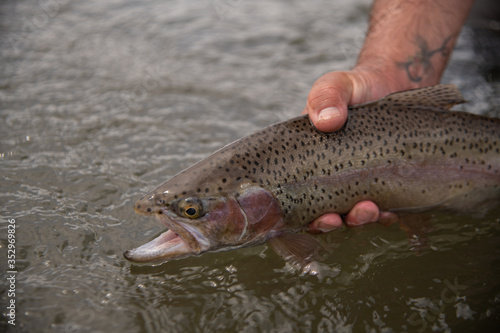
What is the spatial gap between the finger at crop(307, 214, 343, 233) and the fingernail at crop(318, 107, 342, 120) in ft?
2.69

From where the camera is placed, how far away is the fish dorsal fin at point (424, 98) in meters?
3.78

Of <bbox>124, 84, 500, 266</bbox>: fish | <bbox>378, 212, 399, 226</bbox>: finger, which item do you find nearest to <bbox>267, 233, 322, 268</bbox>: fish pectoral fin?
<bbox>124, 84, 500, 266</bbox>: fish

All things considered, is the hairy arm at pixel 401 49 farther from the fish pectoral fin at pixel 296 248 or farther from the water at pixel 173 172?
the water at pixel 173 172

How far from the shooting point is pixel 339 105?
3539 mm

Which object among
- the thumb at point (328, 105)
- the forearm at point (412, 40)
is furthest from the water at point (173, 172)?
the forearm at point (412, 40)

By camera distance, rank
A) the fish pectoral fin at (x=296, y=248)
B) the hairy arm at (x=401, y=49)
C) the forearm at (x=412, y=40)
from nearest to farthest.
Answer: the fish pectoral fin at (x=296, y=248) → the hairy arm at (x=401, y=49) → the forearm at (x=412, y=40)

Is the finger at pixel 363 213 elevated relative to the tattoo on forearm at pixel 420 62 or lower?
lower

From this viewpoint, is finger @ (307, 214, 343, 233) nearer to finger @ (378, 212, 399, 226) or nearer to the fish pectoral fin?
the fish pectoral fin

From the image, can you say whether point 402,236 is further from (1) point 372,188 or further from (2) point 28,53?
(2) point 28,53

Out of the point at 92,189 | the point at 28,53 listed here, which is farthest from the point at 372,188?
the point at 28,53

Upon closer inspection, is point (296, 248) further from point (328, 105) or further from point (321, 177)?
point (328, 105)

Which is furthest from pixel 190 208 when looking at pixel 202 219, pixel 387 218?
pixel 387 218

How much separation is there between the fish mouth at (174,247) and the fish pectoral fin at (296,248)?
1.86 feet

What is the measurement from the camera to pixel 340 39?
7.57m
